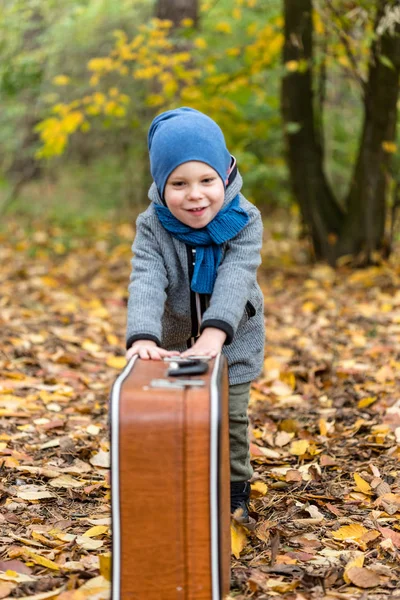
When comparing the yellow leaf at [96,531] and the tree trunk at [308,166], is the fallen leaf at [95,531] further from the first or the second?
the tree trunk at [308,166]

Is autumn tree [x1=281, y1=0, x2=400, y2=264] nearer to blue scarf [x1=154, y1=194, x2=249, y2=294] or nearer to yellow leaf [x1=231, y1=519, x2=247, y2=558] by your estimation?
blue scarf [x1=154, y1=194, x2=249, y2=294]

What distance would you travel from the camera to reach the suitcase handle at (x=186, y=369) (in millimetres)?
2108

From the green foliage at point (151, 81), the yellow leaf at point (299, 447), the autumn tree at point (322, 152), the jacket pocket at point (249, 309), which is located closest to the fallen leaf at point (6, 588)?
the jacket pocket at point (249, 309)

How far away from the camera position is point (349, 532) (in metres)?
2.70

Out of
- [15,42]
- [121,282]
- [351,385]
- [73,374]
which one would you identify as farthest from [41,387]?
[15,42]

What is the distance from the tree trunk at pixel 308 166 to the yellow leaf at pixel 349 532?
5673 millimetres

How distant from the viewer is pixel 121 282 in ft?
26.0

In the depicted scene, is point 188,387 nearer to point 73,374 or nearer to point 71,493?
point 71,493

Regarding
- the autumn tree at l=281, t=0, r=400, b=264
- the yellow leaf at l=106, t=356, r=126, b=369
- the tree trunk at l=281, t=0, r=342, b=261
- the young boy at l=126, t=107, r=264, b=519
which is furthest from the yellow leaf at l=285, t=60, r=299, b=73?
the young boy at l=126, t=107, r=264, b=519

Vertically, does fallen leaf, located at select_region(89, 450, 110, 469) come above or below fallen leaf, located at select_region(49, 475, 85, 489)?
above

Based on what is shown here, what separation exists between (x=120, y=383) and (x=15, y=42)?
8808 mm

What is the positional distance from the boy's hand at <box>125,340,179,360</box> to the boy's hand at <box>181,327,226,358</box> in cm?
6

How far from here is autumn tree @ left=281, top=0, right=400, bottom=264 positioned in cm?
723

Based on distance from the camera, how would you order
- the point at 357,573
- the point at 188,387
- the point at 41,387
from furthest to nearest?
1. the point at 41,387
2. the point at 357,573
3. the point at 188,387
